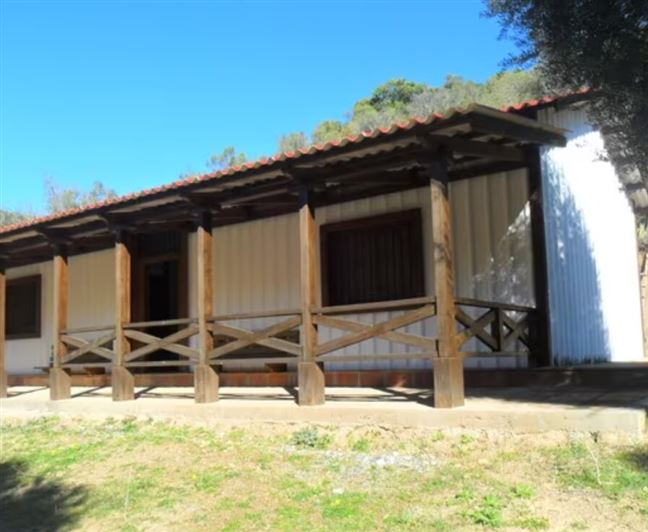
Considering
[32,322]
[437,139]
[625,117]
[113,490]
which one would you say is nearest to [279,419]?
[113,490]

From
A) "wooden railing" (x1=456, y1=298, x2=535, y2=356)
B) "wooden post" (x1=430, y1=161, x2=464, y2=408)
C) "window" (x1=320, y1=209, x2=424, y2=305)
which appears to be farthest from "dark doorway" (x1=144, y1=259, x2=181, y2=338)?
"wooden post" (x1=430, y1=161, x2=464, y2=408)

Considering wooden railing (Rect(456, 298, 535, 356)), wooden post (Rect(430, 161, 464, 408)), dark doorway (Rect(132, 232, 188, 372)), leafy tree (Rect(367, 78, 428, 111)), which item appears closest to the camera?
wooden post (Rect(430, 161, 464, 408))

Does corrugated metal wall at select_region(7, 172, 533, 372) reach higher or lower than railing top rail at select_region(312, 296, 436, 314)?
higher

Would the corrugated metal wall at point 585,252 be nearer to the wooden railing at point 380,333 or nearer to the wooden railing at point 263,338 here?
the wooden railing at point 380,333

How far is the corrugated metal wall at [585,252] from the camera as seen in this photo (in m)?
9.27

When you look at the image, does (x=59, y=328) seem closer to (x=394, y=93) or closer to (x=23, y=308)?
(x=23, y=308)

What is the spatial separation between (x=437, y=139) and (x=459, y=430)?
109 inches

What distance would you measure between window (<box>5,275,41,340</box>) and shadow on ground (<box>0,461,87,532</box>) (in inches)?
308

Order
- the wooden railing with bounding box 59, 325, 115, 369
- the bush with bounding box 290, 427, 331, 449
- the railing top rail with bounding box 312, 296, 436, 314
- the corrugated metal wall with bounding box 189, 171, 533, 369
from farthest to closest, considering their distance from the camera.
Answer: the wooden railing with bounding box 59, 325, 115, 369, the corrugated metal wall with bounding box 189, 171, 533, 369, the railing top rail with bounding box 312, 296, 436, 314, the bush with bounding box 290, 427, 331, 449

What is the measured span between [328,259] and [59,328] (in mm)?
4103

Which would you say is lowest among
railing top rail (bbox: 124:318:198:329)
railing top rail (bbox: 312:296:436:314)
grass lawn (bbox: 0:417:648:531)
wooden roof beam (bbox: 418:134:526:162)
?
grass lawn (bbox: 0:417:648:531)

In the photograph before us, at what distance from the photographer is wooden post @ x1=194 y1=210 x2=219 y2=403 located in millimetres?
9023

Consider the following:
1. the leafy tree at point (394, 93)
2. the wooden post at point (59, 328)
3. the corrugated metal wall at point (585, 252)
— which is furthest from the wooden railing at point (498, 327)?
the leafy tree at point (394, 93)

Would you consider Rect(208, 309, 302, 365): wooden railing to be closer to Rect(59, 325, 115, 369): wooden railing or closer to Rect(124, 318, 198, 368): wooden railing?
Rect(124, 318, 198, 368): wooden railing
